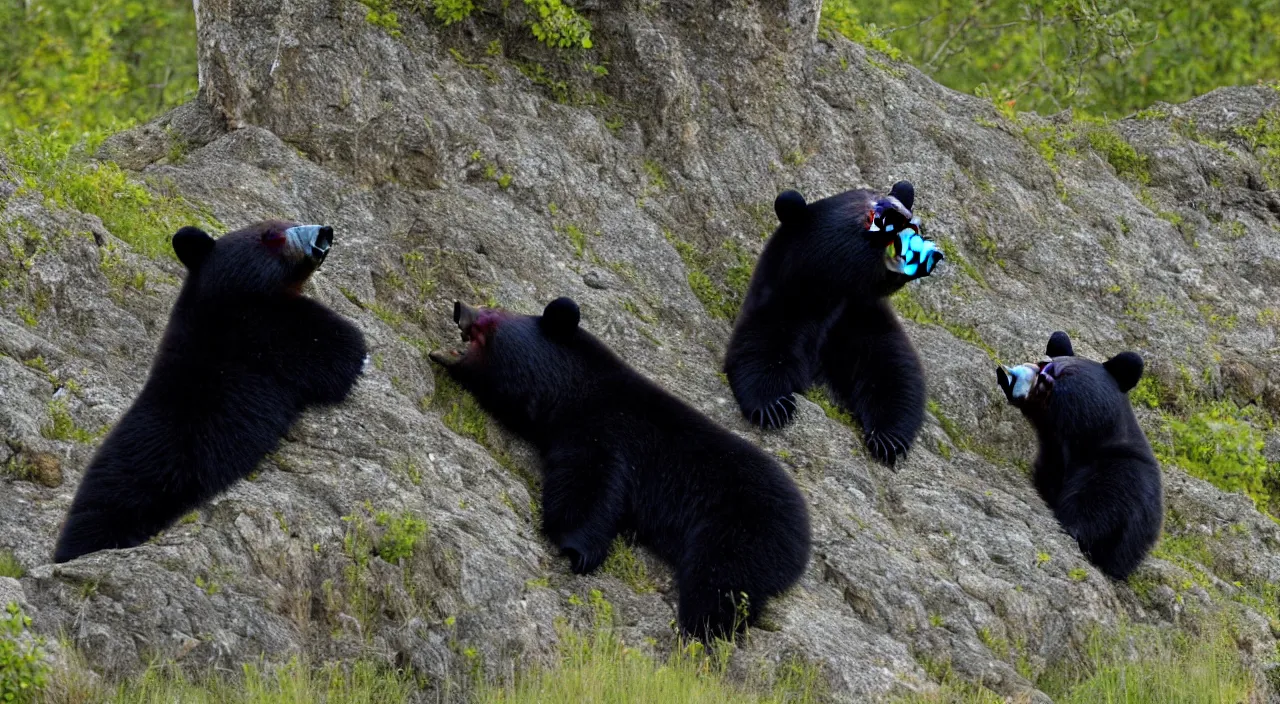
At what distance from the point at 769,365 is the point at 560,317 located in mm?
1345

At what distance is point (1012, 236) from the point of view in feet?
37.7

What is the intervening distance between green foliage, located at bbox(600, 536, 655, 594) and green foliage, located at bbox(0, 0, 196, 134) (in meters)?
13.2

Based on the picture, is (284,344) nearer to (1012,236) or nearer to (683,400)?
(683,400)

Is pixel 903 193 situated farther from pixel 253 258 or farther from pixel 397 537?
pixel 397 537


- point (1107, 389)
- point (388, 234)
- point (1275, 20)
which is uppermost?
point (1275, 20)

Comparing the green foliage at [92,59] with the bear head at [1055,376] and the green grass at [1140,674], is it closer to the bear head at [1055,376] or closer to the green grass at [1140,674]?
the bear head at [1055,376]

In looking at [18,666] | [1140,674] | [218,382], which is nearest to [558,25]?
[218,382]

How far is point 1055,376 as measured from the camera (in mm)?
9430

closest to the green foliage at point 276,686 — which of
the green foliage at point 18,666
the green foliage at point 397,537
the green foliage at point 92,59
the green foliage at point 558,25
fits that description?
the green foliage at point 18,666

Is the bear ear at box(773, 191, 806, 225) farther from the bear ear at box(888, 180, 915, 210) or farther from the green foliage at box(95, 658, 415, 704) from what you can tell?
the green foliage at box(95, 658, 415, 704)

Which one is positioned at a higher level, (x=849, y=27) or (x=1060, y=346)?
(x=849, y=27)

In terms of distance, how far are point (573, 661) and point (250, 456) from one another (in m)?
1.70

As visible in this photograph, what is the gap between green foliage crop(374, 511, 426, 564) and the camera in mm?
6625

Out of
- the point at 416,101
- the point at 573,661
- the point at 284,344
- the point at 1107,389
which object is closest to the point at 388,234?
the point at 416,101
